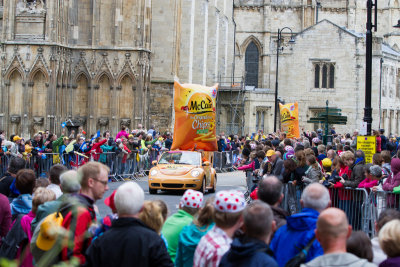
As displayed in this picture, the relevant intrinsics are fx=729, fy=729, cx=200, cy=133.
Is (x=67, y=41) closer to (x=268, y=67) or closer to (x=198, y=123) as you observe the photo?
(x=198, y=123)

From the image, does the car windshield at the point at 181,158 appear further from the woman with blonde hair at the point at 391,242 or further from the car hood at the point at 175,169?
the woman with blonde hair at the point at 391,242

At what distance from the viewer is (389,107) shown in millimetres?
54188

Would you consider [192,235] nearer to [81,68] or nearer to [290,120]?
[290,120]

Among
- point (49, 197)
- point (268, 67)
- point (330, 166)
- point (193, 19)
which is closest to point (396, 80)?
point (268, 67)

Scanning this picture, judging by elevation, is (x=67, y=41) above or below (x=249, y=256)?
above

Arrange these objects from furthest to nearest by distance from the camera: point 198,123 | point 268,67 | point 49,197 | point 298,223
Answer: point 268,67 < point 198,123 < point 49,197 < point 298,223

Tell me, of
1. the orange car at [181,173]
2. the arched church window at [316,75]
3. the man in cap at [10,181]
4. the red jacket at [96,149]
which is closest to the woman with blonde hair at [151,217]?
the man in cap at [10,181]

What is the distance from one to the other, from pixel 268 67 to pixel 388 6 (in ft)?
43.2

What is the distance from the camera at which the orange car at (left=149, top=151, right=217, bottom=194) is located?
65.7ft

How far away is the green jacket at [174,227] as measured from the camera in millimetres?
6840

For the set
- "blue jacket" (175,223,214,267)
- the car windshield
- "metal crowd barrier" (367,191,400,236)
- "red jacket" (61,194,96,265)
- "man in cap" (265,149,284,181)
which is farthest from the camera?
the car windshield

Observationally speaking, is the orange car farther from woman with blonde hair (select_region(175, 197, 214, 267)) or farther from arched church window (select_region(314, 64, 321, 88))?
arched church window (select_region(314, 64, 321, 88))

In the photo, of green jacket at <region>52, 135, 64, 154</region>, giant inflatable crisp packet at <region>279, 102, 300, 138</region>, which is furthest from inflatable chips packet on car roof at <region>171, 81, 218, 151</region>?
giant inflatable crisp packet at <region>279, 102, 300, 138</region>

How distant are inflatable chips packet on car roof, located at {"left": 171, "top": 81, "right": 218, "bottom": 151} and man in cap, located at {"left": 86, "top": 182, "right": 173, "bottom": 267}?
52.1 feet
